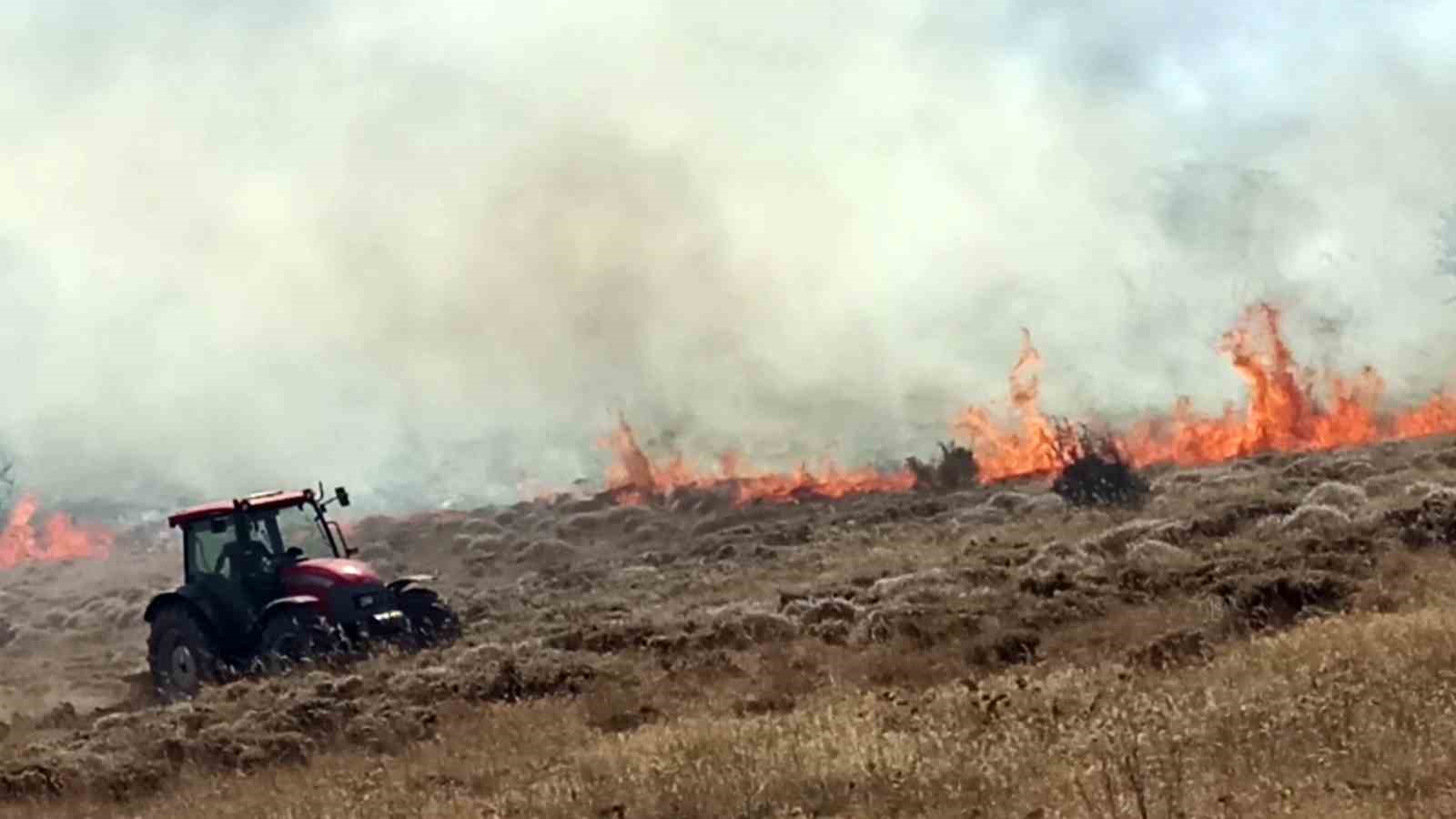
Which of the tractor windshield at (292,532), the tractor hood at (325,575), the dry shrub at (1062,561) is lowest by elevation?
the dry shrub at (1062,561)

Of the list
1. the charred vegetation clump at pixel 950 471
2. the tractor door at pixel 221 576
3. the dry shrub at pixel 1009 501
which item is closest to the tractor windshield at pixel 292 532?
the tractor door at pixel 221 576

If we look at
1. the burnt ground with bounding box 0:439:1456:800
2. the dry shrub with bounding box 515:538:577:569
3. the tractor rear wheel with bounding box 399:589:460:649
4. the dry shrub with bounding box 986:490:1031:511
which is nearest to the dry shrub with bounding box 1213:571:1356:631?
the burnt ground with bounding box 0:439:1456:800

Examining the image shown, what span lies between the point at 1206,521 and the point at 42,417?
207 ft

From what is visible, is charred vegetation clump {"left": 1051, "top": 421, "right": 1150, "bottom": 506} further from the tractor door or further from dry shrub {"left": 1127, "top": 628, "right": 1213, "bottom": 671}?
the tractor door

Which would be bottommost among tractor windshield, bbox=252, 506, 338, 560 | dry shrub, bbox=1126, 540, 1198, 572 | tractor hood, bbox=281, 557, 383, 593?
dry shrub, bbox=1126, 540, 1198, 572

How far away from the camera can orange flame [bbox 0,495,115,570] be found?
5216 centimetres

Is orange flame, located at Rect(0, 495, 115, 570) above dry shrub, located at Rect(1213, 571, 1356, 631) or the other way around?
above

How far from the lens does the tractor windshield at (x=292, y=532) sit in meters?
17.9

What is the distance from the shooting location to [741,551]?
2770 cm

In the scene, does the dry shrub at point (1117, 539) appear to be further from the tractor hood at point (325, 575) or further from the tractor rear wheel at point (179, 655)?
the tractor rear wheel at point (179, 655)

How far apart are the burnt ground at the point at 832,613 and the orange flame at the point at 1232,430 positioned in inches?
191

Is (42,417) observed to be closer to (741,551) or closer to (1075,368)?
(1075,368)

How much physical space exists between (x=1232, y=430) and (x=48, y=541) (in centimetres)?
4447

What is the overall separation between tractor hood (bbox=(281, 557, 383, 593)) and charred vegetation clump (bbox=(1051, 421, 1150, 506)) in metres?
14.7
